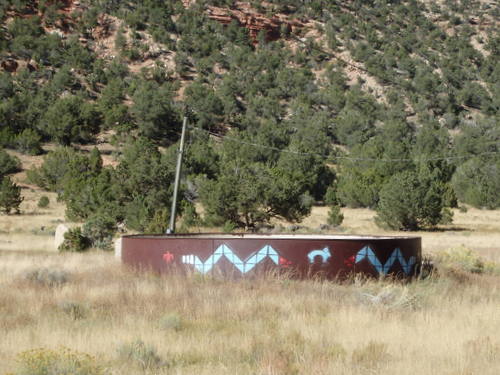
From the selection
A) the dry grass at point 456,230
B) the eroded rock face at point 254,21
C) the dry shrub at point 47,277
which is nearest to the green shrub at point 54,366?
the dry shrub at point 47,277

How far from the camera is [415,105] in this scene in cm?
8231

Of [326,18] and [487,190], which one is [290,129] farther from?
[326,18]

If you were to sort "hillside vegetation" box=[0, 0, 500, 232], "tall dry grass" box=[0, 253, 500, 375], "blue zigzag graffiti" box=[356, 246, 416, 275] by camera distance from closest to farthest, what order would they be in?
1. "tall dry grass" box=[0, 253, 500, 375]
2. "blue zigzag graffiti" box=[356, 246, 416, 275]
3. "hillside vegetation" box=[0, 0, 500, 232]

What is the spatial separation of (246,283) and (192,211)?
69.9 feet

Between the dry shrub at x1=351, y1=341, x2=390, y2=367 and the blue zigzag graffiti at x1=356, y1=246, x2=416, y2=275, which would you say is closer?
the dry shrub at x1=351, y1=341, x2=390, y2=367

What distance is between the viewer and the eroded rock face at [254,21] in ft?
355

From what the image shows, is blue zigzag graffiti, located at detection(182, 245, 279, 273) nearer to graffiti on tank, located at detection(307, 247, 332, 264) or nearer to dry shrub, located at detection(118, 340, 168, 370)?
graffiti on tank, located at detection(307, 247, 332, 264)

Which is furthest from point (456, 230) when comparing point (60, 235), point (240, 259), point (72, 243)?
point (240, 259)

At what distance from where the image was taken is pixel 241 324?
9.36m

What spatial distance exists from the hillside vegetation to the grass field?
13982 mm

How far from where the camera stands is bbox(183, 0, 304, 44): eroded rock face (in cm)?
A: 10832

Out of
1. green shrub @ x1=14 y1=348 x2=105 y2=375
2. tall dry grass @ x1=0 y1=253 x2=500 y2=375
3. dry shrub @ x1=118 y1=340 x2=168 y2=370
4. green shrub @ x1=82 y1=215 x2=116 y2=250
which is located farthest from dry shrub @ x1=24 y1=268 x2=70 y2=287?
green shrub @ x1=82 y1=215 x2=116 y2=250

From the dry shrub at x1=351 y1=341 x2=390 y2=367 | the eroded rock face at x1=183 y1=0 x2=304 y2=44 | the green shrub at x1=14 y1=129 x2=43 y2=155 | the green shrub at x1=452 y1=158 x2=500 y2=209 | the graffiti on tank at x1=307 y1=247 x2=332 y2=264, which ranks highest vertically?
the eroded rock face at x1=183 y1=0 x2=304 y2=44

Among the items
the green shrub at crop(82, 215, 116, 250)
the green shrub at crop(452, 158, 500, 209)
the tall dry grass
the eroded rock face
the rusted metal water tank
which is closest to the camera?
the tall dry grass
